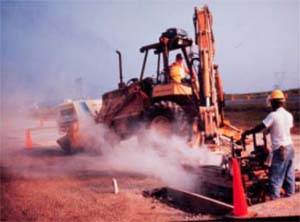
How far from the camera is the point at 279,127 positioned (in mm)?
6363

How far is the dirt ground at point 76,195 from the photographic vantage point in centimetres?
646

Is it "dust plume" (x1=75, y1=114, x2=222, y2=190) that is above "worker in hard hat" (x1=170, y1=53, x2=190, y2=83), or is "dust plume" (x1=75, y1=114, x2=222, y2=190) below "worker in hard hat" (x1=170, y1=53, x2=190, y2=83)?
below

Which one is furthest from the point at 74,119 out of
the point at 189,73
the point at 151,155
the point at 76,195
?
the point at 76,195

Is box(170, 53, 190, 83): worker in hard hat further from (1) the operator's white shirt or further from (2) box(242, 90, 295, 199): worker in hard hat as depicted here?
(1) the operator's white shirt

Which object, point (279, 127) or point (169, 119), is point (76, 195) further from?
point (279, 127)

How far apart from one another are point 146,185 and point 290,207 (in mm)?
3495

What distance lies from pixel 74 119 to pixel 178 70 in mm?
7277

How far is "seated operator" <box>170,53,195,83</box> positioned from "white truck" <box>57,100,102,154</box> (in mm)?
4967

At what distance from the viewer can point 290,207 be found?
5.65 m

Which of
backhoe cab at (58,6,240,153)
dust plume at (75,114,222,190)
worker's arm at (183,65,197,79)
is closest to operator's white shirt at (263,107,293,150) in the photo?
dust plume at (75,114,222,190)

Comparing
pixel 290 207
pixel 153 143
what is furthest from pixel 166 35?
pixel 290 207

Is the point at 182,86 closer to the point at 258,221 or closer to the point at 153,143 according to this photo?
the point at 153,143

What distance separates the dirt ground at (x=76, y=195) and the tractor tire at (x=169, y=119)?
1.52 metres

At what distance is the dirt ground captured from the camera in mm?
6461
